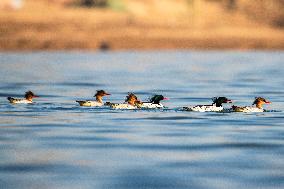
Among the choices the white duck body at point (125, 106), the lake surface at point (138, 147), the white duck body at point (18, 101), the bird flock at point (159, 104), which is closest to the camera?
the lake surface at point (138, 147)

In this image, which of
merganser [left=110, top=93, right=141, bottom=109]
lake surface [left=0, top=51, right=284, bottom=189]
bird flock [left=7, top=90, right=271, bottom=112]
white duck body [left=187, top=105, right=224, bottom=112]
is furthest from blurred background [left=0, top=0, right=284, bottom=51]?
white duck body [left=187, top=105, right=224, bottom=112]

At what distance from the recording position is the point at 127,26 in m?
118

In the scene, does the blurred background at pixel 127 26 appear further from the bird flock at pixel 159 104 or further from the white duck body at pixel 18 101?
the bird flock at pixel 159 104

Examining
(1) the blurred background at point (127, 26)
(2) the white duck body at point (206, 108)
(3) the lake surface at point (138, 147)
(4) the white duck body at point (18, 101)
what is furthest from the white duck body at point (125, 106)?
(1) the blurred background at point (127, 26)

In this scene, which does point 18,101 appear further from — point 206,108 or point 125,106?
point 206,108

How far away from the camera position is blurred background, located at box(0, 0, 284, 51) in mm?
118250

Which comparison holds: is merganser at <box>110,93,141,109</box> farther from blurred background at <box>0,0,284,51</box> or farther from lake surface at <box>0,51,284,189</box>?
blurred background at <box>0,0,284,51</box>

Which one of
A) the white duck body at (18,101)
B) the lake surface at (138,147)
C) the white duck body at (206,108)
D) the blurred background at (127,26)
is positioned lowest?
the lake surface at (138,147)

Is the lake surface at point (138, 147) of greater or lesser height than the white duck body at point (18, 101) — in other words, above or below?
below

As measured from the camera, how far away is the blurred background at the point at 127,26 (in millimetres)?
118250

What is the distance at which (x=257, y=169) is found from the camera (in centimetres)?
1631

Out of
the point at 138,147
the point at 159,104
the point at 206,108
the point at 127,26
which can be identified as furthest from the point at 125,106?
the point at 127,26

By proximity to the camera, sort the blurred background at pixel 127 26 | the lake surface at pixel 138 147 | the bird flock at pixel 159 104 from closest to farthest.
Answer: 1. the lake surface at pixel 138 147
2. the bird flock at pixel 159 104
3. the blurred background at pixel 127 26

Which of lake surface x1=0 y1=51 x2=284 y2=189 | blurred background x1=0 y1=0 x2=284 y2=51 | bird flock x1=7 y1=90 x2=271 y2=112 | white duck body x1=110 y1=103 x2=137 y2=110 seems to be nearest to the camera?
lake surface x1=0 y1=51 x2=284 y2=189
